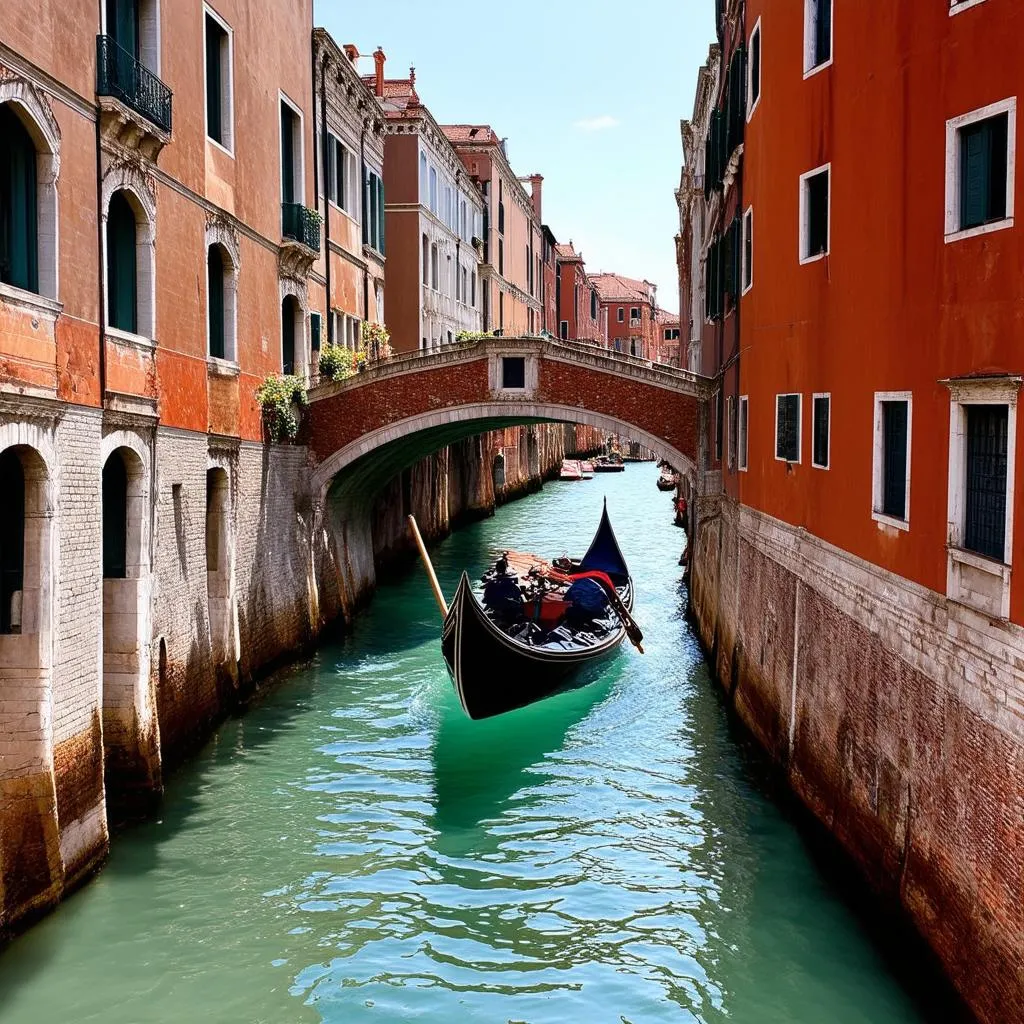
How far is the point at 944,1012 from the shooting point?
5.39 metres

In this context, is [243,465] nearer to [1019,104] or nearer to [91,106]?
[91,106]

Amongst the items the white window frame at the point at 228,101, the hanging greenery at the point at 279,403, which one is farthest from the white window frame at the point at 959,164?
the hanging greenery at the point at 279,403

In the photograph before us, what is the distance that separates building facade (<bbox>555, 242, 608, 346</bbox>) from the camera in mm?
53375

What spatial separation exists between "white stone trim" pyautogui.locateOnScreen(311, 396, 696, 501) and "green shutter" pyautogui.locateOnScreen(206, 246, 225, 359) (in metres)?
3.16

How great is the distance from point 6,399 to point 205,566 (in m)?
4.27

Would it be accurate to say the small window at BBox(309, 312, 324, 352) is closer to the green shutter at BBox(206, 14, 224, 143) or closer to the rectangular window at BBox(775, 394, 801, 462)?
Result: the green shutter at BBox(206, 14, 224, 143)

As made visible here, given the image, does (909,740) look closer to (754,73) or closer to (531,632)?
(531,632)

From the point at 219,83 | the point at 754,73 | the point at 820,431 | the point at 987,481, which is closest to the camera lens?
the point at 987,481

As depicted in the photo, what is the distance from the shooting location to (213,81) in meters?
11.4

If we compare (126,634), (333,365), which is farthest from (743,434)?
(126,634)

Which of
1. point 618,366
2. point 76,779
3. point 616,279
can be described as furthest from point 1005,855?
point 616,279

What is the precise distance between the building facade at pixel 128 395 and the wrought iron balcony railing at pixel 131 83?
0.02 m

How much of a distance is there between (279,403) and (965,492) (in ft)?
29.9

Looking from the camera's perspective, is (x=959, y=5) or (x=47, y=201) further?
(x=47, y=201)
